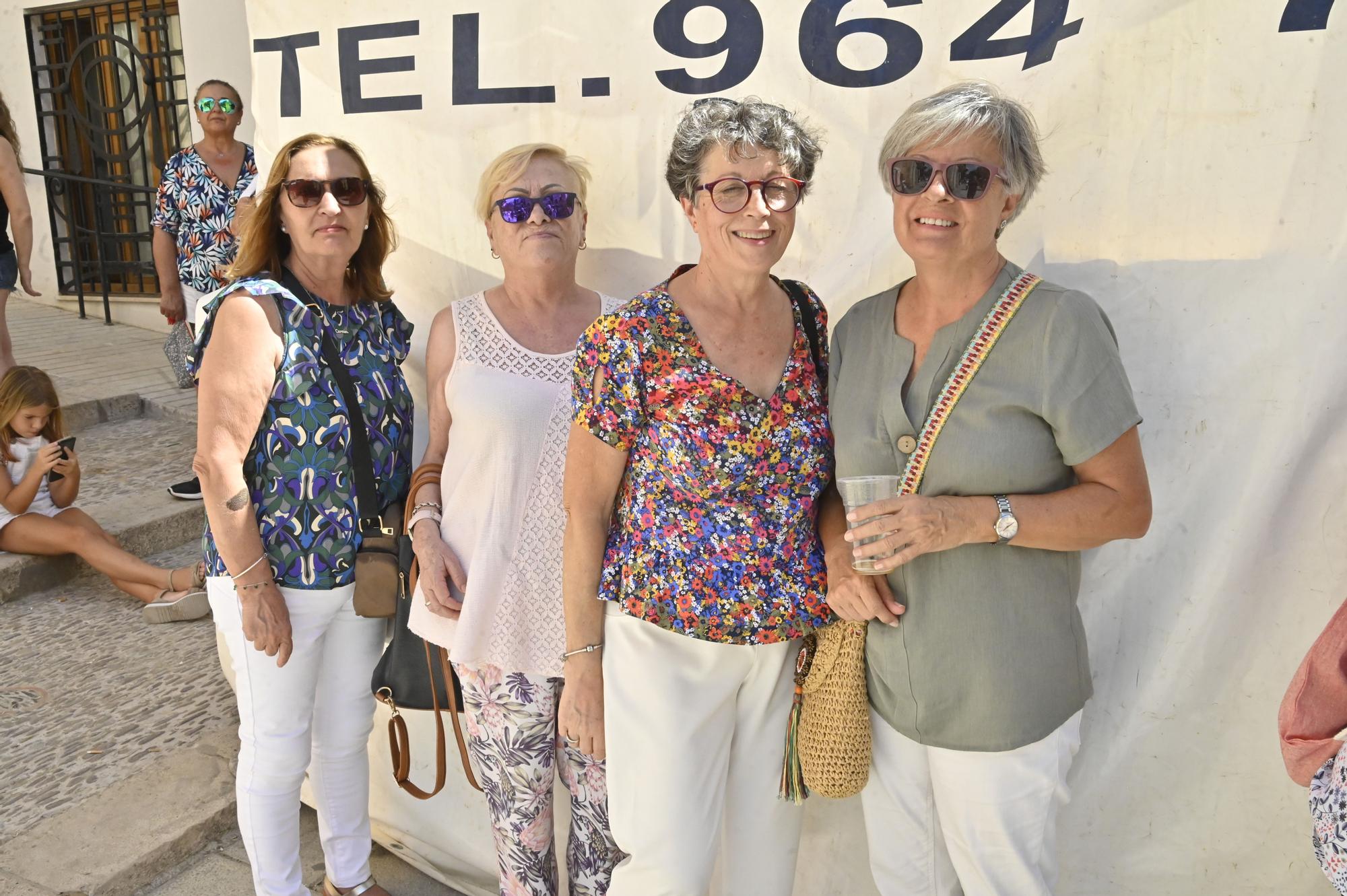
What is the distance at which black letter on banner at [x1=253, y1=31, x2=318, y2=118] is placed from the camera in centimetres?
302

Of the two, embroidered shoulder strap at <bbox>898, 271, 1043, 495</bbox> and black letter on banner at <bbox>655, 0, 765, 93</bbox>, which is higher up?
black letter on banner at <bbox>655, 0, 765, 93</bbox>

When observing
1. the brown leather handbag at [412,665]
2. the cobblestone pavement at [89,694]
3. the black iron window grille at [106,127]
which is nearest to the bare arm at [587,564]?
the brown leather handbag at [412,665]

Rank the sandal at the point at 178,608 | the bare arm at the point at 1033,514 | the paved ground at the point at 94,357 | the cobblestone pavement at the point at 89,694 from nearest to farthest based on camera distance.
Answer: the bare arm at the point at 1033,514
the cobblestone pavement at the point at 89,694
the sandal at the point at 178,608
the paved ground at the point at 94,357

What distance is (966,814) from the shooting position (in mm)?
1758

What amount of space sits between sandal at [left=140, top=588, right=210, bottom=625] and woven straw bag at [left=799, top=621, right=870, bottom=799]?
3.13 m

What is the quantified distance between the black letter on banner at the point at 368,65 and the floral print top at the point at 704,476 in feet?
4.70

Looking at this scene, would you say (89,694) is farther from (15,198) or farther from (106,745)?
(15,198)

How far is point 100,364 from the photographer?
21.5 feet

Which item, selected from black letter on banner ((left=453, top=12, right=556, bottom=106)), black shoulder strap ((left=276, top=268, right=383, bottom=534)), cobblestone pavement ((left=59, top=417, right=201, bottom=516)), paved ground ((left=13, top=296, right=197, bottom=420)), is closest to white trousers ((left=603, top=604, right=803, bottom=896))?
black shoulder strap ((left=276, top=268, right=383, bottom=534))

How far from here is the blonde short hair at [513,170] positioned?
2285 millimetres

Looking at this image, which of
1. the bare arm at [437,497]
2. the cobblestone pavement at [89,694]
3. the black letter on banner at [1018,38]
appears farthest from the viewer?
the cobblestone pavement at [89,694]

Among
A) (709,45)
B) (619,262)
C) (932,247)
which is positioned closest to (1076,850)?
(932,247)

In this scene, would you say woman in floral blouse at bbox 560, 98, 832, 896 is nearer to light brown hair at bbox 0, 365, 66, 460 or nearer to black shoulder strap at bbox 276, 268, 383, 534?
black shoulder strap at bbox 276, 268, 383, 534

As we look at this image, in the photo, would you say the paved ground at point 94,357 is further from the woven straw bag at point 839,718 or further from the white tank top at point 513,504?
the woven straw bag at point 839,718
